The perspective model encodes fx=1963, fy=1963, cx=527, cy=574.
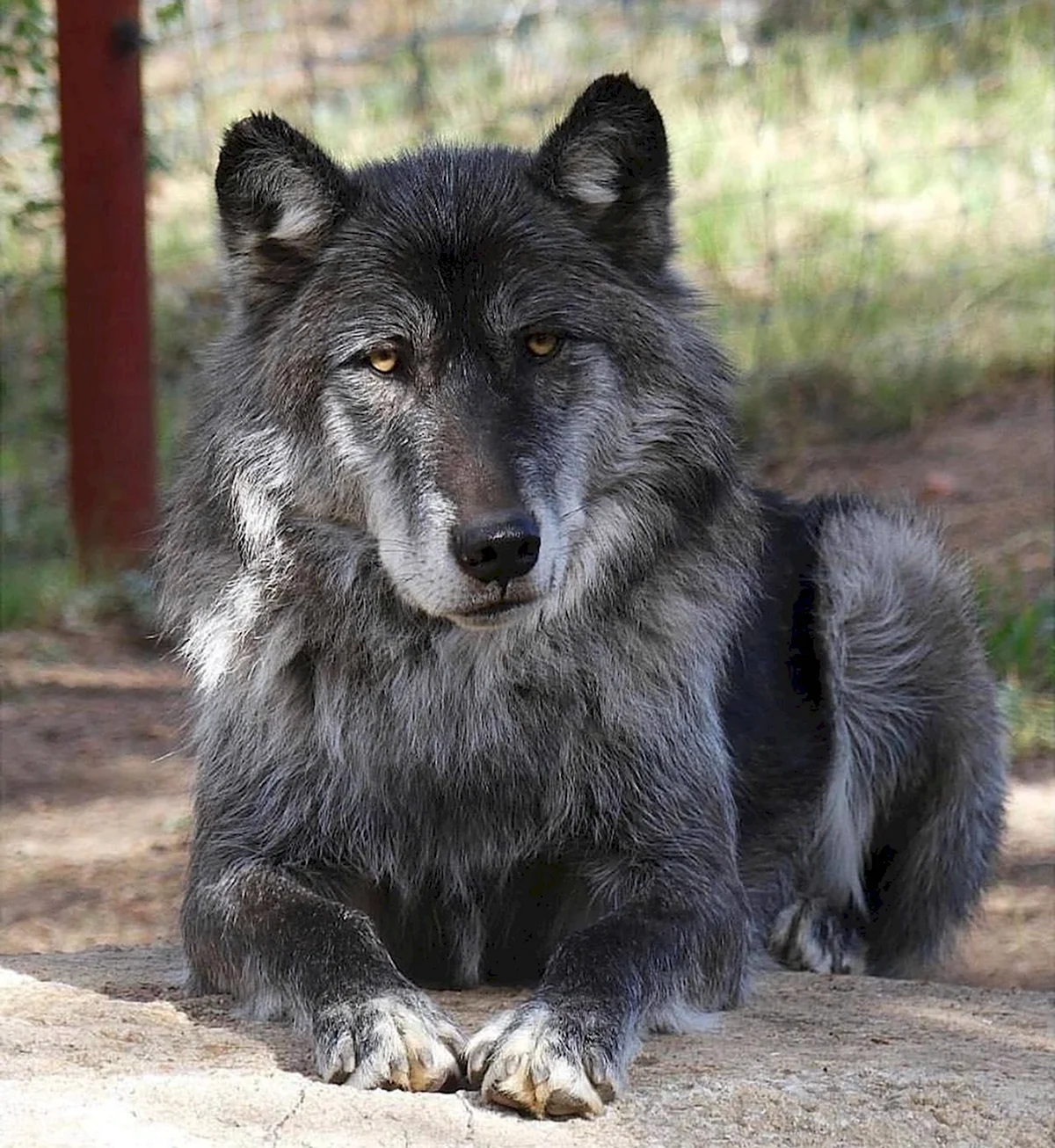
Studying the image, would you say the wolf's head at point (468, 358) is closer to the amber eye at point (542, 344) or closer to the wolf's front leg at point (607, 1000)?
the amber eye at point (542, 344)

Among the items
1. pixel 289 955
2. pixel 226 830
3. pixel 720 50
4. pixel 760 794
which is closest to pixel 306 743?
pixel 226 830

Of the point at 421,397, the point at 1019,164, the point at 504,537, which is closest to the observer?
the point at 504,537

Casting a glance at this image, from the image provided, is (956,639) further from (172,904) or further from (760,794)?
(172,904)

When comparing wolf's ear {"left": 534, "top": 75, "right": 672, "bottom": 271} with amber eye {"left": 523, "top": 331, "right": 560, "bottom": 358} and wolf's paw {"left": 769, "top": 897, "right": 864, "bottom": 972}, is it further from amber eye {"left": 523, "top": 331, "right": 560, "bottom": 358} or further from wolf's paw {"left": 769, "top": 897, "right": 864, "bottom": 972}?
wolf's paw {"left": 769, "top": 897, "right": 864, "bottom": 972}

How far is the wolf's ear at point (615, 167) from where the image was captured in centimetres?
398

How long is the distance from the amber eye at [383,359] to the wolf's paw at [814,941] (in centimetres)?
189

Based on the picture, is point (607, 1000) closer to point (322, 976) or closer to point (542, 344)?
point (322, 976)

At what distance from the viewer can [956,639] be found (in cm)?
534

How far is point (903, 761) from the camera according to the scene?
521 cm

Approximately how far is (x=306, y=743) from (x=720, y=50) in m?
9.14

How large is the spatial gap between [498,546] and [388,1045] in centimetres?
89

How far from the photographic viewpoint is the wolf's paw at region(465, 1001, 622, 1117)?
3.12 meters

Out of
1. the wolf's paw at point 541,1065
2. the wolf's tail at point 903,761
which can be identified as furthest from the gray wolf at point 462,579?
the wolf's tail at point 903,761

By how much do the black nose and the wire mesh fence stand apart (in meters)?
4.64
